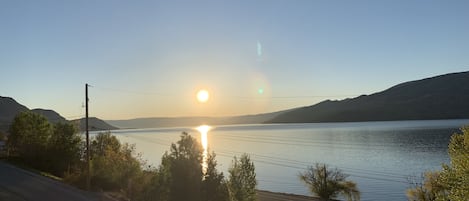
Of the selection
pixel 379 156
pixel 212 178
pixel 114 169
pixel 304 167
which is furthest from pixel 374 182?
pixel 212 178

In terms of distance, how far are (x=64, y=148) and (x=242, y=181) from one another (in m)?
54.2

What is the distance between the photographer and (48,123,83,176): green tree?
8081 cm

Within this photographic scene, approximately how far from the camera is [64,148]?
81375 millimetres

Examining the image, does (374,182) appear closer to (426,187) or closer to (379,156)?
(426,187)

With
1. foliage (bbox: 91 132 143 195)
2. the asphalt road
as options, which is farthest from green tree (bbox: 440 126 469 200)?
foliage (bbox: 91 132 143 195)

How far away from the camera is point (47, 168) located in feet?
259

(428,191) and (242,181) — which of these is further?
(428,191)

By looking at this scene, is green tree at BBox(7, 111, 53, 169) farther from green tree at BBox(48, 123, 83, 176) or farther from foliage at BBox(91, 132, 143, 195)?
foliage at BBox(91, 132, 143, 195)

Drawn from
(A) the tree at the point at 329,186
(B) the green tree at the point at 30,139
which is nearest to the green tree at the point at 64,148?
(B) the green tree at the point at 30,139

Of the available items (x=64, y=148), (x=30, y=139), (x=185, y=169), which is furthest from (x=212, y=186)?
(x=30, y=139)

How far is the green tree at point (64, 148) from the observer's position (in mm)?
80812

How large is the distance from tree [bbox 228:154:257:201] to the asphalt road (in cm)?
1719

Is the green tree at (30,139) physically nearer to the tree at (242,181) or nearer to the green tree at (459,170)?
the tree at (242,181)

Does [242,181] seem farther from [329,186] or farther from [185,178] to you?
[329,186]
